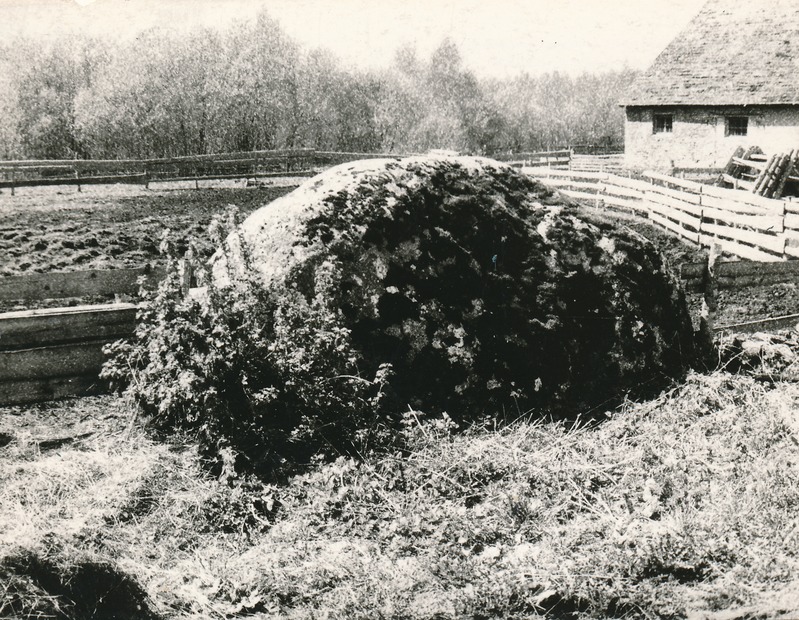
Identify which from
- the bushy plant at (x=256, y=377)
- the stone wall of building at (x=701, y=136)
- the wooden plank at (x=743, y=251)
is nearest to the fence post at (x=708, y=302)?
the bushy plant at (x=256, y=377)

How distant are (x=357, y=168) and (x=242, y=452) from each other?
2.38 meters

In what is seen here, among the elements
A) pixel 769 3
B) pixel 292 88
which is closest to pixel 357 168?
pixel 769 3

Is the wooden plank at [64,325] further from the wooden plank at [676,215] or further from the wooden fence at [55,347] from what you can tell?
the wooden plank at [676,215]

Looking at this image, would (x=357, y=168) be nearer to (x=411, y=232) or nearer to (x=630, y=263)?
(x=411, y=232)

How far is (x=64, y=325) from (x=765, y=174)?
2089cm

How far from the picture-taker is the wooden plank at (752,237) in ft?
40.9

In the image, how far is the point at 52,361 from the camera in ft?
16.5

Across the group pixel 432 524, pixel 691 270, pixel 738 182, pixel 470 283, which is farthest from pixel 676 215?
pixel 432 524

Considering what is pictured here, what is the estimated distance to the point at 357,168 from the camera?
18.9ft

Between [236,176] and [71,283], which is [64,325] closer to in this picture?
[71,283]

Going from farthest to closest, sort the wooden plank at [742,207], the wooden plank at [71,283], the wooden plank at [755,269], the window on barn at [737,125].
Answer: the window on barn at [737,125], the wooden plank at [742,207], the wooden plank at [755,269], the wooden plank at [71,283]

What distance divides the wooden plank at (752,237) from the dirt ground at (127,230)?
529 millimetres

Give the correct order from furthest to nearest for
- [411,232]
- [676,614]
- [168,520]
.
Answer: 1. [411,232]
2. [168,520]
3. [676,614]

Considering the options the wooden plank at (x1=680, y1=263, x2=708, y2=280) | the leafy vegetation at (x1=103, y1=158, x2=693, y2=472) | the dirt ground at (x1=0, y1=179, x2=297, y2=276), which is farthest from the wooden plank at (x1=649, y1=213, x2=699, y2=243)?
the leafy vegetation at (x1=103, y1=158, x2=693, y2=472)
